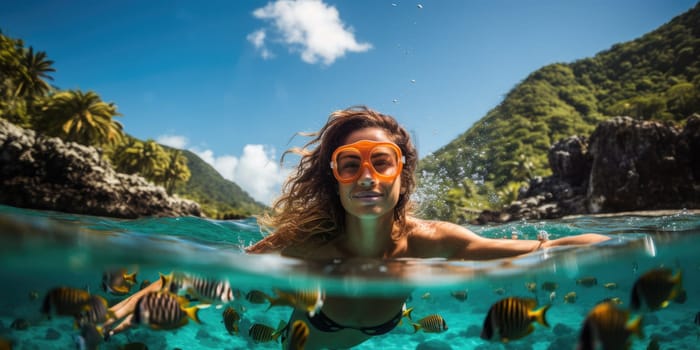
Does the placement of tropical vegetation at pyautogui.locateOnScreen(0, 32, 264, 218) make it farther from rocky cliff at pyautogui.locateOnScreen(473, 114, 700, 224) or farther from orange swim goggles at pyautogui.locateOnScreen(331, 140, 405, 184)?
orange swim goggles at pyautogui.locateOnScreen(331, 140, 405, 184)

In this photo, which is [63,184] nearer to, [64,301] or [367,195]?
[64,301]

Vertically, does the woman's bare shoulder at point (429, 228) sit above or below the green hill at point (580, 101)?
below

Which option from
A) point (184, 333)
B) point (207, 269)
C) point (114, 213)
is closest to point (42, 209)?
point (114, 213)

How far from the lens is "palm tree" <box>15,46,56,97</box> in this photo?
45.6 meters

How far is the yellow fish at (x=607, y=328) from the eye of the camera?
209 centimetres

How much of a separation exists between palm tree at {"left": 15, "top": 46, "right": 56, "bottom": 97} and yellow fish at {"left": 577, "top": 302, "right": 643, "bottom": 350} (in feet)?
196

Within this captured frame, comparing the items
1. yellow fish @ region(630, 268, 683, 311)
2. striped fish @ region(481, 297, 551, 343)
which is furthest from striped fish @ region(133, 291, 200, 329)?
yellow fish @ region(630, 268, 683, 311)

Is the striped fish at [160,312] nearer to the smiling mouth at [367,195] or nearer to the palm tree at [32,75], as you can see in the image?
the smiling mouth at [367,195]

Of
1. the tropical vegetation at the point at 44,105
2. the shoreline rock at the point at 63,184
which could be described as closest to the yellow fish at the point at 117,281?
the shoreline rock at the point at 63,184

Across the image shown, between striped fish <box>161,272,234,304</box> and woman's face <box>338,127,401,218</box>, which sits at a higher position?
woman's face <box>338,127,401,218</box>

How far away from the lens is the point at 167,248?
5.43 metres

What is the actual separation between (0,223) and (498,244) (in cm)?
554

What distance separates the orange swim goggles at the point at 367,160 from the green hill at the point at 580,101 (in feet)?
129

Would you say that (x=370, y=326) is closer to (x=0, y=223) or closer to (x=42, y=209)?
(x=0, y=223)
